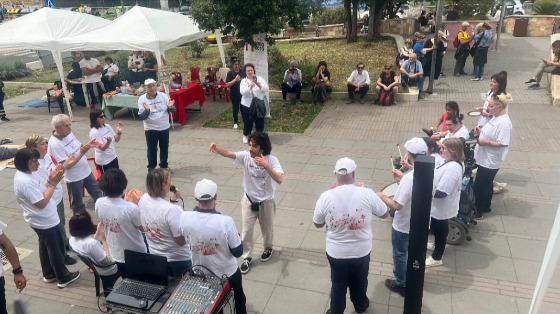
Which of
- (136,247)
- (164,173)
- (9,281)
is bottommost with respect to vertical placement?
(9,281)

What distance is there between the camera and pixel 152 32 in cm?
1096

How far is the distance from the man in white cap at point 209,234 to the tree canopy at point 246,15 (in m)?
7.50

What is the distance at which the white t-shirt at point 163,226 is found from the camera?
3980 mm

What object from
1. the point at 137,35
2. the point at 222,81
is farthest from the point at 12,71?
the point at 222,81

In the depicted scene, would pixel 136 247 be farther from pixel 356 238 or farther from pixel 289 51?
pixel 289 51

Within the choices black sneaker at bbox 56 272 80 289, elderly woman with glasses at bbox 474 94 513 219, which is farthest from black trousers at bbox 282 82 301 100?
black sneaker at bbox 56 272 80 289

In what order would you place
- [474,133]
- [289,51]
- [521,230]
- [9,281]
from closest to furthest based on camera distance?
[9,281], [521,230], [474,133], [289,51]

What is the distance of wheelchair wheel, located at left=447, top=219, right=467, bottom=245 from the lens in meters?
5.48

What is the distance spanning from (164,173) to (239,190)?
352 centimetres

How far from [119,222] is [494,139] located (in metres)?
4.86

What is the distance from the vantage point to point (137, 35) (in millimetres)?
10992

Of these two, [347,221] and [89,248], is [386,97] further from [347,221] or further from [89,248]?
[89,248]

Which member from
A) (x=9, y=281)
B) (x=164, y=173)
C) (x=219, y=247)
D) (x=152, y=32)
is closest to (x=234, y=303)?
(x=219, y=247)

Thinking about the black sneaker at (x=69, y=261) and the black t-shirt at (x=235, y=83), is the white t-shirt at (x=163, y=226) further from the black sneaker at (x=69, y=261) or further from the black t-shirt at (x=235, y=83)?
the black t-shirt at (x=235, y=83)
